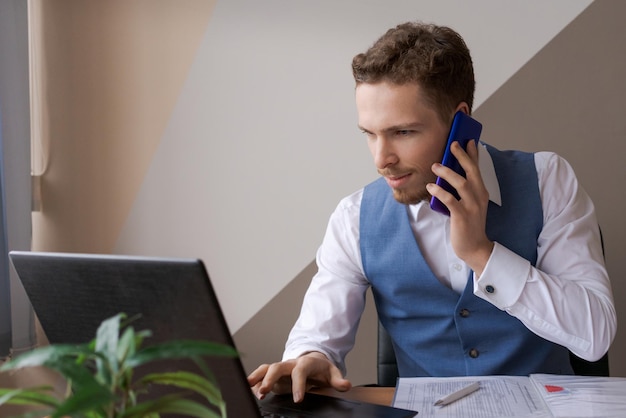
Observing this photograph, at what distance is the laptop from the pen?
377 millimetres

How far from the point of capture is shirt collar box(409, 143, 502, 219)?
1.57 meters

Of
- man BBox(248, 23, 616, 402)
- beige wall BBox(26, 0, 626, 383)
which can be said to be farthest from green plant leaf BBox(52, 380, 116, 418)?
beige wall BBox(26, 0, 626, 383)

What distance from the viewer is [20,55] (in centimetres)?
248

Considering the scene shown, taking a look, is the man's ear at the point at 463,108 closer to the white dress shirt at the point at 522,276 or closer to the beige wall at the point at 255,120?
the white dress shirt at the point at 522,276

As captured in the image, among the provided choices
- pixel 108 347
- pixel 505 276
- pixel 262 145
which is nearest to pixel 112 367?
pixel 108 347

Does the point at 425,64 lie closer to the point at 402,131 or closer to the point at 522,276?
the point at 402,131

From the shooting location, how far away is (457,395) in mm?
1158

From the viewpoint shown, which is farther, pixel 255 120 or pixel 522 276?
pixel 255 120

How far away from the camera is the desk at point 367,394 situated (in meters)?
1.22

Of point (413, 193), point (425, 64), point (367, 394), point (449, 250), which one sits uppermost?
point (425, 64)

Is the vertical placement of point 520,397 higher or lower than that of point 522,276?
lower

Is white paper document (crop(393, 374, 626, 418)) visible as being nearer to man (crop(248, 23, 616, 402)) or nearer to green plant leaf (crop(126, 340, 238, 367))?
man (crop(248, 23, 616, 402))

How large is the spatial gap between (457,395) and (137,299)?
58 centimetres

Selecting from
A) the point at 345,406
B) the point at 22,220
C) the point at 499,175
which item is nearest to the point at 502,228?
the point at 499,175
